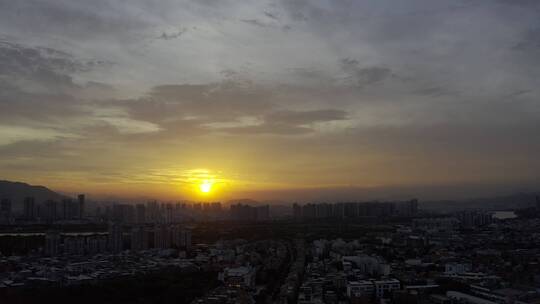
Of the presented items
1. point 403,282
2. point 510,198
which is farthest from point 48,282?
point 510,198

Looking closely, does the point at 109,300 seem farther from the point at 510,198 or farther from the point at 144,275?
the point at 510,198

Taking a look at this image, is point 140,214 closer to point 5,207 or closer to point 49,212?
point 49,212

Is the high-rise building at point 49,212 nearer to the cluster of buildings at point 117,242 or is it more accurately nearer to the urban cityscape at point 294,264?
the urban cityscape at point 294,264

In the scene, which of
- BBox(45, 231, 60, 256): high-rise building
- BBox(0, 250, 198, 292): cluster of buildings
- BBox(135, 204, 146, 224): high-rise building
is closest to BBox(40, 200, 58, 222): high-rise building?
BBox(135, 204, 146, 224): high-rise building

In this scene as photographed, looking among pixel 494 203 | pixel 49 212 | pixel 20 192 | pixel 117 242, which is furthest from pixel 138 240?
pixel 494 203

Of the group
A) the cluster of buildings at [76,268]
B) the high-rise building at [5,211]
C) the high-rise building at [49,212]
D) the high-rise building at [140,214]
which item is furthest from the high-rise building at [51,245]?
the high-rise building at [140,214]

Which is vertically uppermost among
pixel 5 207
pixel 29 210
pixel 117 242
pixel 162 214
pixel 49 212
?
pixel 5 207
